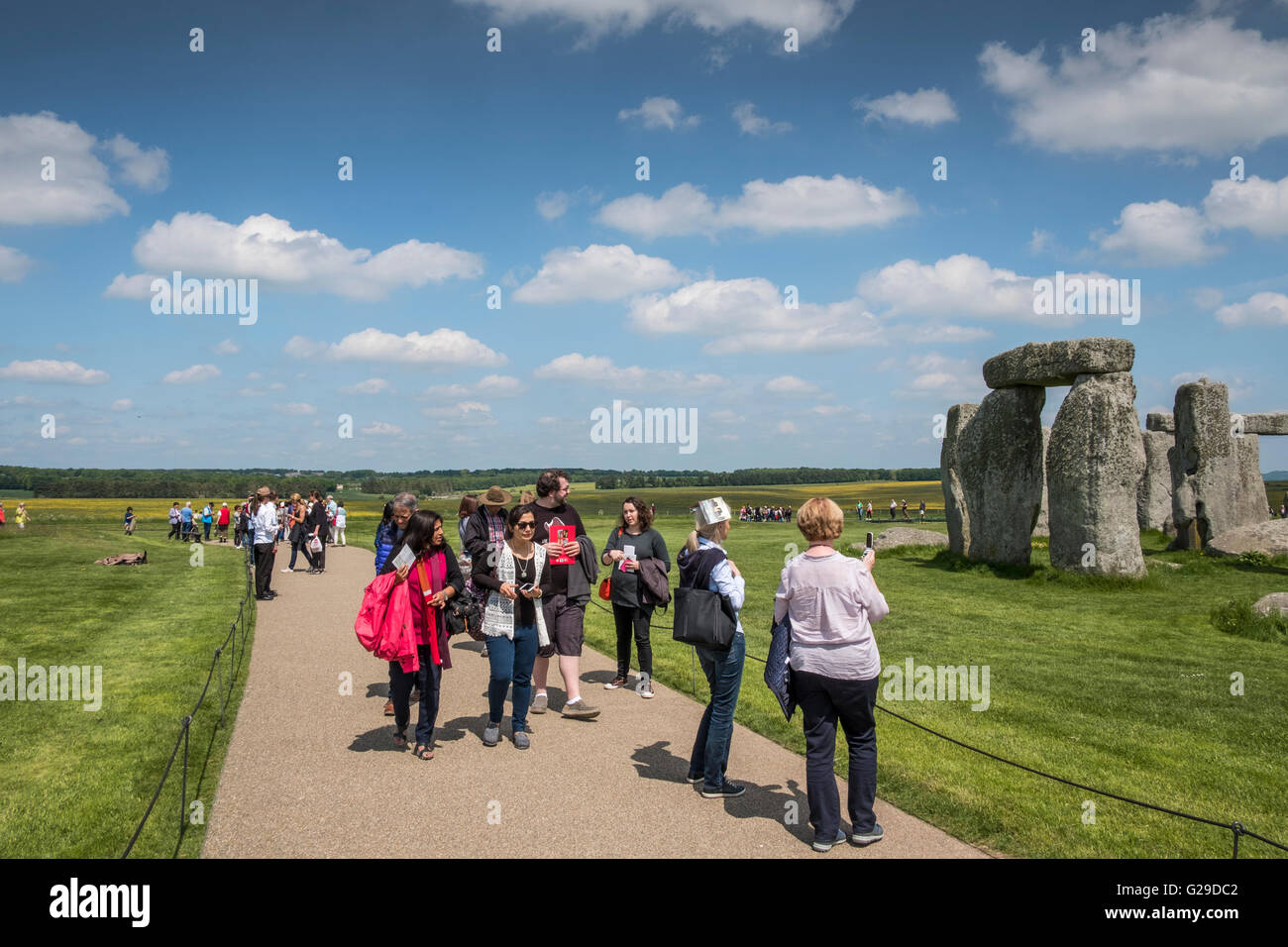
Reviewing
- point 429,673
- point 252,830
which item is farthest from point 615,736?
point 252,830

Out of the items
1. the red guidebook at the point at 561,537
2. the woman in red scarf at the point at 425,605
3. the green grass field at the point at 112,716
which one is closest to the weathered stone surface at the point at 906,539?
the green grass field at the point at 112,716

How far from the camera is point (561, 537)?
26.6 feet

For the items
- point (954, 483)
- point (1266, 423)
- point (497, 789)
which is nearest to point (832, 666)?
point (497, 789)

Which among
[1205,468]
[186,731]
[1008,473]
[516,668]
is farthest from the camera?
[1205,468]

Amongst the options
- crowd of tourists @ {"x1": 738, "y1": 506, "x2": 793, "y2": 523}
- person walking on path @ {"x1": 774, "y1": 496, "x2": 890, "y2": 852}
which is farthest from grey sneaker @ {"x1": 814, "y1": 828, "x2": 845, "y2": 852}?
crowd of tourists @ {"x1": 738, "y1": 506, "x2": 793, "y2": 523}

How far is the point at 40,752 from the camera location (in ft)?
24.5

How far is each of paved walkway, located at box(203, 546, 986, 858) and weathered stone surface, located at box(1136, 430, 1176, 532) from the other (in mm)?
28540

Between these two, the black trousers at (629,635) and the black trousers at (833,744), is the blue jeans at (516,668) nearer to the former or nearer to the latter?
the black trousers at (629,635)

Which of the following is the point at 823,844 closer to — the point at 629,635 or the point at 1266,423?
the point at 629,635

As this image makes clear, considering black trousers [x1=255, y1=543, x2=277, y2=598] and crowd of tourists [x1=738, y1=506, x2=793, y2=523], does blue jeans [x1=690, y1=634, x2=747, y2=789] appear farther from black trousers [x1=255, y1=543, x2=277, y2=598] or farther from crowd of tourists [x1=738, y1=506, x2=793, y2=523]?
crowd of tourists [x1=738, y1=506, x2=793, y2=523]

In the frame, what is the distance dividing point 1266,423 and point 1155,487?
4129 mm

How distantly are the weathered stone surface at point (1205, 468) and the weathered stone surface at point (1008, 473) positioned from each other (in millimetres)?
6874

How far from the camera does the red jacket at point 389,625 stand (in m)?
7.13
